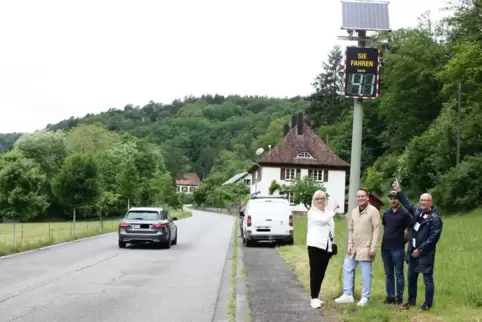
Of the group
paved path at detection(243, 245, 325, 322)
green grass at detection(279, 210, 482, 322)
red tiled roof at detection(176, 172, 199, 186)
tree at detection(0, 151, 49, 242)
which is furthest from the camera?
red tiled roof at detection(176, 172, 199, 186)

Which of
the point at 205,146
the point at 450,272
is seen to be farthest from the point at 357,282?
the point at 205,146

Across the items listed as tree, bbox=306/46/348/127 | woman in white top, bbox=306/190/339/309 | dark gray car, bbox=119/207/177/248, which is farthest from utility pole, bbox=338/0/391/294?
tree, bbox=306/46/348/127

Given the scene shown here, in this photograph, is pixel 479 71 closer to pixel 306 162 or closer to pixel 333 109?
pixel 306 162

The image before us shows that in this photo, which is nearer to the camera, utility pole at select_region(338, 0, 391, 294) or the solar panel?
utility pole at select_region(338, 0, 391, 294)

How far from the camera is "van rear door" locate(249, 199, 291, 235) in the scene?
25.0 metres

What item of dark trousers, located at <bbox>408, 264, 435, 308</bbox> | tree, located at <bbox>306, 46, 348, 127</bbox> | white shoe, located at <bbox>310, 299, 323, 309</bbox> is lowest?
white shoe, located at <bbox>310, 299, 323, 309</bbox>

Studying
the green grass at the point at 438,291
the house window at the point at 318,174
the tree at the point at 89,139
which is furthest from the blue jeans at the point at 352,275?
the tree at the point at 89,139

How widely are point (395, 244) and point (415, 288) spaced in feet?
2.32

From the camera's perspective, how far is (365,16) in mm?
11016

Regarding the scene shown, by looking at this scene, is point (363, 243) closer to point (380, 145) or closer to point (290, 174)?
point (290, 174)

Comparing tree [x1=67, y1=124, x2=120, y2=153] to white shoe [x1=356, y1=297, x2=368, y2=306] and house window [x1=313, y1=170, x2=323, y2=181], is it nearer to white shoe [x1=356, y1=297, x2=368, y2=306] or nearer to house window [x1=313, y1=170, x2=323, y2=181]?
house window [x1=313, y1=170, x2=323, y2=181]

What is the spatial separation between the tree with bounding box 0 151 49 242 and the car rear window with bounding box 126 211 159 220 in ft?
13.3

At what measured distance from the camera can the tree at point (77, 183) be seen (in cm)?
3184

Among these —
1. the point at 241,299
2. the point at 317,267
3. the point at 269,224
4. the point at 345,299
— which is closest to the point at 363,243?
the point at 317,267
